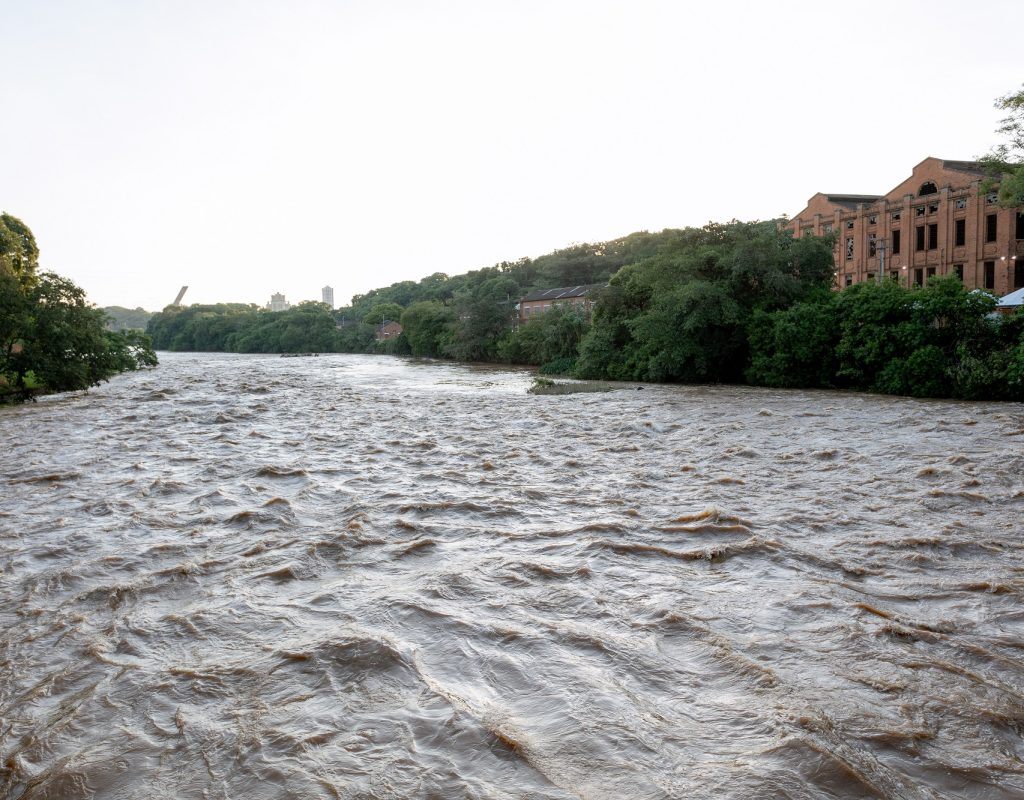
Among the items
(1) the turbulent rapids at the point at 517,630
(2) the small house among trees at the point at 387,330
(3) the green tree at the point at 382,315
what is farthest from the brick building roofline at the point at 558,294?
(1) the turbulent rapids at the point at 517,630

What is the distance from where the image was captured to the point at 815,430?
19297mm

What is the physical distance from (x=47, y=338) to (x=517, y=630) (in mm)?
33402

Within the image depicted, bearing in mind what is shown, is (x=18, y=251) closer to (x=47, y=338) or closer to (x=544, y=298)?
(x=47, y=338)

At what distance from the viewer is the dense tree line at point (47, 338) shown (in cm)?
3180

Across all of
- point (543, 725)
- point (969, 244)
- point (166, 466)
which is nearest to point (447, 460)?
point (166, 466)

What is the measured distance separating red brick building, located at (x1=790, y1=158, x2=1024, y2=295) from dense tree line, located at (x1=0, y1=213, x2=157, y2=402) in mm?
41383

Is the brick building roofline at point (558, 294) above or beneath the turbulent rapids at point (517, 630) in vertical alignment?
above

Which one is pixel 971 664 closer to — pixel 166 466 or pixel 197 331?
pixel 166 466

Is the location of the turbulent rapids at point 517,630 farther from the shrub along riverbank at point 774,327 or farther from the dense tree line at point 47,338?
the dense tree line at point 47,338

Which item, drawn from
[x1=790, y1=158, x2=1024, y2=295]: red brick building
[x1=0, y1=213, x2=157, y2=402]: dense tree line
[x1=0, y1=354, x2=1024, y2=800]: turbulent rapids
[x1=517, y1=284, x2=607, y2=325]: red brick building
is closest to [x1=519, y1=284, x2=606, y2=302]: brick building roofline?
[x1=517, y1=284, x2=607, y2=325]: red brick building

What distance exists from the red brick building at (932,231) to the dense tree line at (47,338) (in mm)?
41383

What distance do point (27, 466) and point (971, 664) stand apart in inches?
622

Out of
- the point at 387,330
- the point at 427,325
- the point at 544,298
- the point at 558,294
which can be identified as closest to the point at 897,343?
the point at 558,294

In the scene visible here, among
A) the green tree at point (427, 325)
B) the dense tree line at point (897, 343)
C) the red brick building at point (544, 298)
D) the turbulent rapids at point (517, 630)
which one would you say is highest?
the red brick building at point (544, 298)
